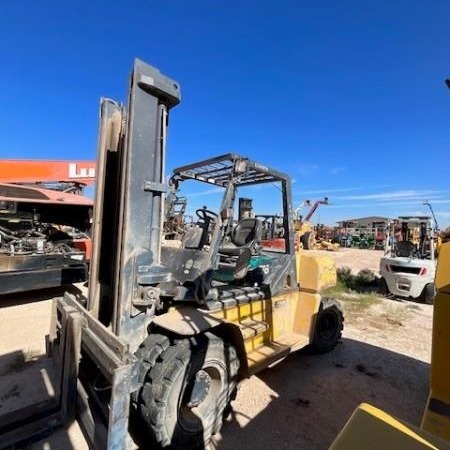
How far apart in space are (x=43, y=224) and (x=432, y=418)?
24.2 ft

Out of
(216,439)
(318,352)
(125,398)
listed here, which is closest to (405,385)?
(318,352)

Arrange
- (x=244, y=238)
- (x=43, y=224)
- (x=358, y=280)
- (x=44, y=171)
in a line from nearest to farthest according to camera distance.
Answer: (x=244, y=238)
(x=43, y=224)
(x=44, y=171)
(x=358, y=280)

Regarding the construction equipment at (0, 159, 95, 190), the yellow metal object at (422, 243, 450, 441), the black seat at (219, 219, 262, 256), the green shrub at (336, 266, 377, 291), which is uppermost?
the construction equipment at (0, 159, 95, 190)

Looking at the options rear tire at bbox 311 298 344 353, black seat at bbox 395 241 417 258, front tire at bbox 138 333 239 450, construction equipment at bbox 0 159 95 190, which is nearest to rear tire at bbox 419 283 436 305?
black seat at bbox 395 241 417 258

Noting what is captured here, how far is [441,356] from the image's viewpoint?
2.02 m

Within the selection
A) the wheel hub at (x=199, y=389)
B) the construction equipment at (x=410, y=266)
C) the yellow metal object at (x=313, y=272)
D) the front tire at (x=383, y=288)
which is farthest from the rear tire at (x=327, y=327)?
the front tire at (x=383, y=288)

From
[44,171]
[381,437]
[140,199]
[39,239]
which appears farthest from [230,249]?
[44,171]

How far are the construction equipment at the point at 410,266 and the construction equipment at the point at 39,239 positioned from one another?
7839 mm

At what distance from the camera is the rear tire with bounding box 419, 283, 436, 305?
8.32 meters

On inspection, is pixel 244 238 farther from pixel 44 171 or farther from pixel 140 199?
pixel 44 171

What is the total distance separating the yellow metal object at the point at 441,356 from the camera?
6.33 feet

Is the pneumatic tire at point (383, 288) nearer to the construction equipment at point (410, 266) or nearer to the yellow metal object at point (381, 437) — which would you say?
the construction equipment at point (410, 266)

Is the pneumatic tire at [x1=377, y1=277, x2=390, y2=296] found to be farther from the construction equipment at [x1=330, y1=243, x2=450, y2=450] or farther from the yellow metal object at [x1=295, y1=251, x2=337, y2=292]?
the construction equipment at [x1=330, y1=243, x2=450, y2=450]

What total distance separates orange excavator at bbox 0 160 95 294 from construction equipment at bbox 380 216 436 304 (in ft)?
25.7
